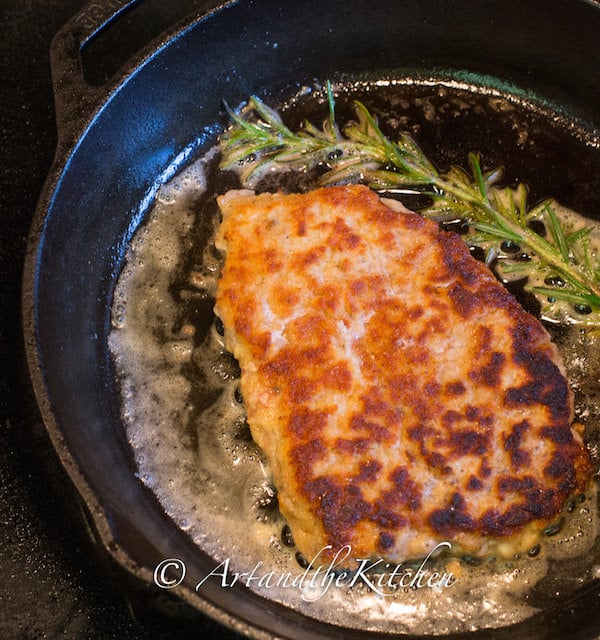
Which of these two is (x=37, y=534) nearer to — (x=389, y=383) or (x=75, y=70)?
(x=389, y=383)

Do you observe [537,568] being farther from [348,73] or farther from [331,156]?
[348,73]

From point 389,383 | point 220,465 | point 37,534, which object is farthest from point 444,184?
point 37,534

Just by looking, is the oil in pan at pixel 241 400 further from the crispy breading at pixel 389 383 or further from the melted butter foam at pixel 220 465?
the crispy breading at pixel 389 383

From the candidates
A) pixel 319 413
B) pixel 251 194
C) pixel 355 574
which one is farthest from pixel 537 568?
pixel 251 194

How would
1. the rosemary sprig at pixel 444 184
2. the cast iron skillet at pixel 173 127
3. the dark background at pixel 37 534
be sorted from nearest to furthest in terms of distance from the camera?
1. the cast iron skillet at pixel 173 127
2. the dark background at pixel 37 534
3. the rosemary sprig at pixel 444 184

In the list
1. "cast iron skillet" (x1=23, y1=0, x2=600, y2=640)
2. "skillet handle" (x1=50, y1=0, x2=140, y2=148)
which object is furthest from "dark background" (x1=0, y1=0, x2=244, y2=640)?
"skillet handle" (x1=50, y1=0, x2=140, y2=148)

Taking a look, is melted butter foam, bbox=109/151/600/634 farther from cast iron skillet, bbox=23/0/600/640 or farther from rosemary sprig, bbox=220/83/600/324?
rosemary sprig, bbox=220/83/600/324

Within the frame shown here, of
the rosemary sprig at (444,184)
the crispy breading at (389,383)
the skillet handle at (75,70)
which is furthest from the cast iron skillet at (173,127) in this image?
the crispy breading at (389,383)
